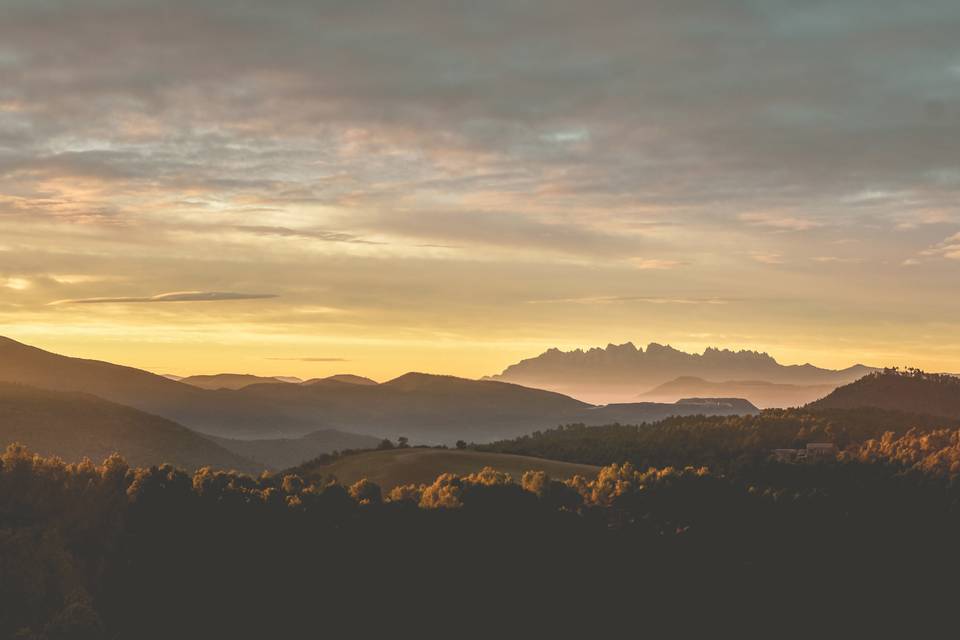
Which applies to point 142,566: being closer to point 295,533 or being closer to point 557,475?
point 295,533

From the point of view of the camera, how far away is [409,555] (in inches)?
3708

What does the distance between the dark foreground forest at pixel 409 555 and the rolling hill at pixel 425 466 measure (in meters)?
53.5

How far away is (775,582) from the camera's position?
10650 centimetres

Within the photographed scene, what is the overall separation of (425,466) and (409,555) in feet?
263

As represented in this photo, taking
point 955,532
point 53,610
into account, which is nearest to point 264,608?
point 53,610

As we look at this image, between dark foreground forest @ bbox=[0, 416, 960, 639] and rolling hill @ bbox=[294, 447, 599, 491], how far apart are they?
53.5 meters

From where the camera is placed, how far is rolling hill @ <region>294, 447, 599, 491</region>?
16862cm

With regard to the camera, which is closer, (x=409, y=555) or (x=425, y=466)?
(x=409, y=555)

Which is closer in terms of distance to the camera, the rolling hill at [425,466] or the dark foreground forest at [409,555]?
the dark foreground forest at [409,555]

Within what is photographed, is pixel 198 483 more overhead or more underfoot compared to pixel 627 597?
more overhead

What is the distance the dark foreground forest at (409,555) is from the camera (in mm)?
86000

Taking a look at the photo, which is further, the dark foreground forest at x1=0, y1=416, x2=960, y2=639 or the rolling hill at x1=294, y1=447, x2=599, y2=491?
the rolling hill at x1=294, y1=447, x2=599, y2=491

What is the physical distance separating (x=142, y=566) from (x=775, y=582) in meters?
64.7

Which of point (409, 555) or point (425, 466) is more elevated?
point (425, 466)
